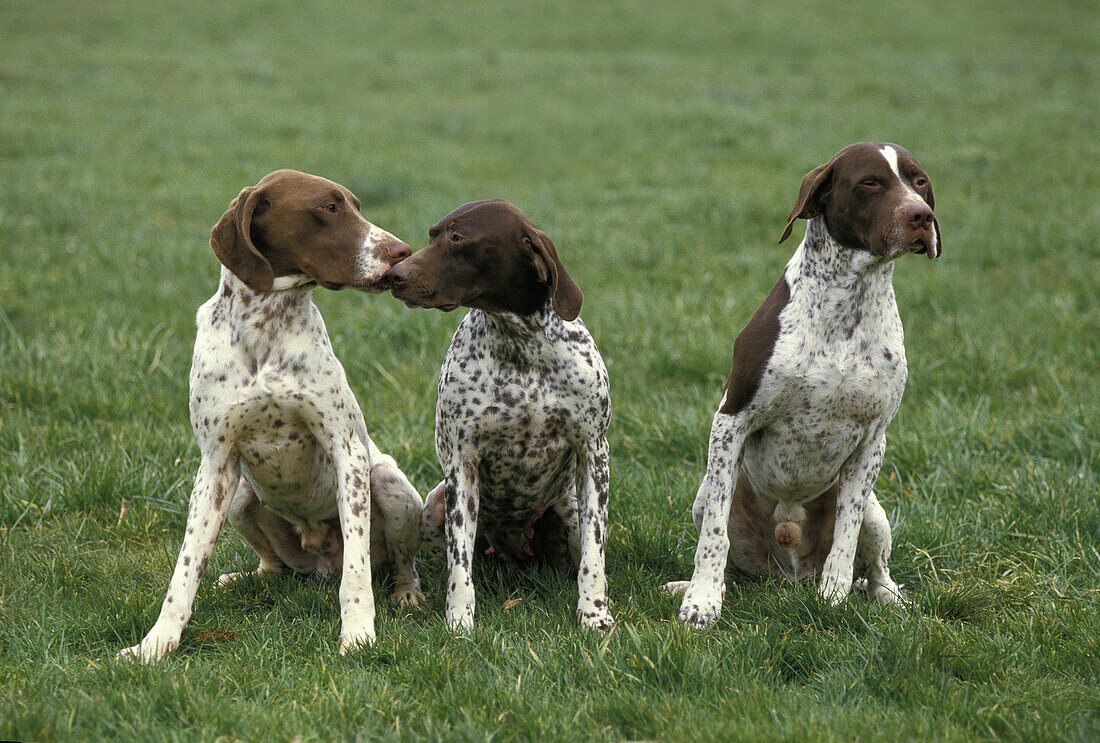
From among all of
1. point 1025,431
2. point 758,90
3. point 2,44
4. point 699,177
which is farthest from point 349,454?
point 2,44

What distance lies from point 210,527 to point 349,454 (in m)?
0.54

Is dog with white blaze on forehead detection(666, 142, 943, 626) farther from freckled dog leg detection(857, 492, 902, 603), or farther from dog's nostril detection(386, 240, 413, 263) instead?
dog's nostril detection(386, 240, 413, 263)

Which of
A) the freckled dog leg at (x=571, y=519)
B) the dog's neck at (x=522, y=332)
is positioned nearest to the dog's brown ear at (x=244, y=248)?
the dog's neck at (x=522, y=332)

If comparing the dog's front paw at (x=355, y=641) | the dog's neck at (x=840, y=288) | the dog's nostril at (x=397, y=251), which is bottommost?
the dog's front paw at (x=355, y=641)

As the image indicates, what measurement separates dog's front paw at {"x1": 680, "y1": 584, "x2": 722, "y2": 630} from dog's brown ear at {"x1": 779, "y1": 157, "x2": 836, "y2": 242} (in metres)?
1.32

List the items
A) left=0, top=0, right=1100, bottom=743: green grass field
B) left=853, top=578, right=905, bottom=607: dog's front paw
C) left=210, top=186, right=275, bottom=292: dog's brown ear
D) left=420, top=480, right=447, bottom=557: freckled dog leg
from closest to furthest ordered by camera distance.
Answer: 1. left=0, top=0, right=1100, bottom=743: green grass field
2. left=210, top=186, right=275, bottom=292: dog's brown ear
3. left=853, top=578, right=905, bottom=607: dog's front paw
4. left=420, top=480, right=447, bottom=557: freckled dog leg

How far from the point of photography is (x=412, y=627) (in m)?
3.57

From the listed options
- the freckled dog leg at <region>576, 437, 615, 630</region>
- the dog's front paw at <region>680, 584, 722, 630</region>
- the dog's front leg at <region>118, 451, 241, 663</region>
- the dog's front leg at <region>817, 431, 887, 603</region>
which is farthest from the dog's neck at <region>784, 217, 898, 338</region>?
the dog's front leg at <region>118, 451, 241, 663</region>

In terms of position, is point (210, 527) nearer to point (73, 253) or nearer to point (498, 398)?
point (498, 398)

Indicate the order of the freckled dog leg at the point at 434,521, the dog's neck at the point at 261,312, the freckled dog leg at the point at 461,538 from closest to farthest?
the dog's neck at the point at 261,312, the freckled dog leg at the point at 461,538, the freckled dog leg at the point at 434,521

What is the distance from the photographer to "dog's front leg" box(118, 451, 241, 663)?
3.45 m

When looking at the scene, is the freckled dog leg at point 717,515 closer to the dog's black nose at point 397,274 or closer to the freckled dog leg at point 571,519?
the freckled dog leg at point 571,519

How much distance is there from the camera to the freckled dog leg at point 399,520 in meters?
4.03

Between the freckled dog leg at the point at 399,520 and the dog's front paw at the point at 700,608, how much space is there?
3.36ft
